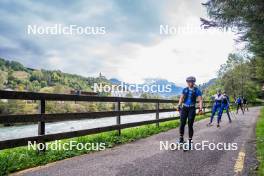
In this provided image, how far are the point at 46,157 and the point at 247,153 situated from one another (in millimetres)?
4896

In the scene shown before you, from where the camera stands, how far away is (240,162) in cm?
654

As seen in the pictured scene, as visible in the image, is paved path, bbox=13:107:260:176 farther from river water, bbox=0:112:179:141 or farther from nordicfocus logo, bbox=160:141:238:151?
river water, bbox=0:112:179:141

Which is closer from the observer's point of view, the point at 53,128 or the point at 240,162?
the point at 240,162

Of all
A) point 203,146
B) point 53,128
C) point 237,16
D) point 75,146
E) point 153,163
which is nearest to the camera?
point 153,163

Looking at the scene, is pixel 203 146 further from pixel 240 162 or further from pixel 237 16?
pixel 237 16

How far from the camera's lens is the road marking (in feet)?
19.0

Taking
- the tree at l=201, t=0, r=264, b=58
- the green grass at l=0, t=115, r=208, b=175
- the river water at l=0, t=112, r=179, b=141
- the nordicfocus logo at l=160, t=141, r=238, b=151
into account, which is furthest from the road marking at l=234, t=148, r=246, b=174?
the river water at l=0, t=112, r=179, b=141

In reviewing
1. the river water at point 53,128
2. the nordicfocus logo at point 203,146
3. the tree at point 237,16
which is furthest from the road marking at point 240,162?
the river water at point 53,128

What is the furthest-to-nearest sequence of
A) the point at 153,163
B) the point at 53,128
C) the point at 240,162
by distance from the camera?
the point at 53,128, the point at 240,162, the point at 153,163

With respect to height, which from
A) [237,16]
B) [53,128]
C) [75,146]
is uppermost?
[237,16]

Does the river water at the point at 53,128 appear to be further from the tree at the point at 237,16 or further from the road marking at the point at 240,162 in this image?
the road marking at the point at 240,162

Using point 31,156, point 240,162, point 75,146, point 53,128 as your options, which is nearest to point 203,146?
point 240,162

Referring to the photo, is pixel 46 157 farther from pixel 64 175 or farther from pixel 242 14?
pixel 242 14

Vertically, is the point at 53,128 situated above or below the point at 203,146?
below
